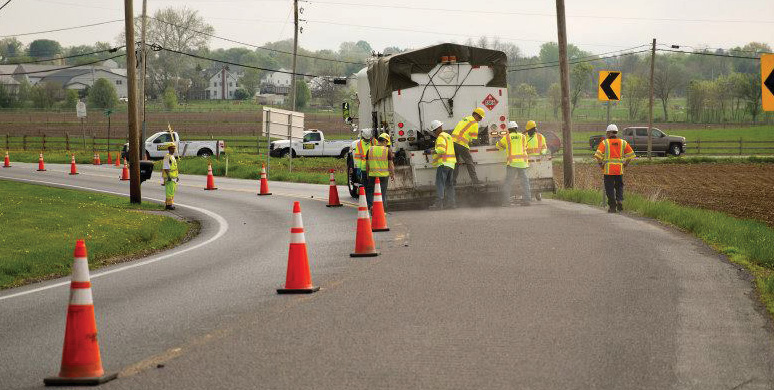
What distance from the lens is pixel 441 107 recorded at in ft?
74.3

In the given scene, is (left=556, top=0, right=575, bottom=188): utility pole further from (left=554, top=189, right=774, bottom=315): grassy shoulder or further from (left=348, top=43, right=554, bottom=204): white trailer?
(left=348, top=43, right=554, bottom=204): white trailer

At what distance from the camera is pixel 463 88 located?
22844 mm

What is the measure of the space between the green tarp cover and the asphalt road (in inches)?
271

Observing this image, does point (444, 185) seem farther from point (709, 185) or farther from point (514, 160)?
point (709, 185)

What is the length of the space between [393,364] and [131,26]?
21.8 metres

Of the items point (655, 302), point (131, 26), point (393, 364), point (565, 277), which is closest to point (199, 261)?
point (565, 277)

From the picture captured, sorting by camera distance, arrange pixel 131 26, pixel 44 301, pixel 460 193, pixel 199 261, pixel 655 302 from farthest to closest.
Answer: pixel 131 26 → pixel 460 193 → pixel 199 261 → pixel 44 301 → pixel 655 302

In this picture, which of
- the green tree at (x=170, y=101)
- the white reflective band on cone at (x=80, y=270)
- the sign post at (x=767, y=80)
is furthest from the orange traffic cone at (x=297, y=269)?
the green tree at (x=170, y=101)

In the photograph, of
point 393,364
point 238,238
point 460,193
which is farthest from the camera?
point 460,193

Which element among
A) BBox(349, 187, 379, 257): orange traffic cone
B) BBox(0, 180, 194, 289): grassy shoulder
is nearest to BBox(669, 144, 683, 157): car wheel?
BBox(0, 180, 194, 289): grassy shoulder

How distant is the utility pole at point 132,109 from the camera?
87.4ft

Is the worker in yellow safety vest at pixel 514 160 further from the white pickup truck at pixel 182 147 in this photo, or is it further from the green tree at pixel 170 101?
the green tree at pixel 170 101

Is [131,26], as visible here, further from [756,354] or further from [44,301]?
[756,354]

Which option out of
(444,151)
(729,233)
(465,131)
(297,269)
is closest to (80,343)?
(297,269)
